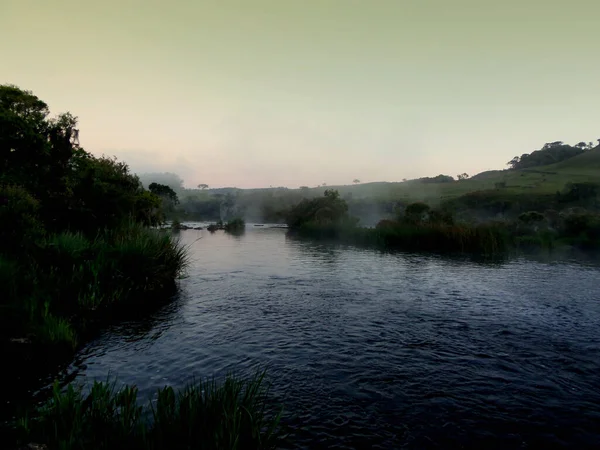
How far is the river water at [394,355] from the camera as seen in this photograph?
9.95 meters

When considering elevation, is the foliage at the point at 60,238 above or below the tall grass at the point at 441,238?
above

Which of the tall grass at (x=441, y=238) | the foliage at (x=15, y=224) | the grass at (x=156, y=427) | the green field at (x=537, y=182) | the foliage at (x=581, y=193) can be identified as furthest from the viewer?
the green field at (x=537, y=182)

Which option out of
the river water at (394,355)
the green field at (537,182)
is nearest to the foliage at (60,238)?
the river water at (394,355)

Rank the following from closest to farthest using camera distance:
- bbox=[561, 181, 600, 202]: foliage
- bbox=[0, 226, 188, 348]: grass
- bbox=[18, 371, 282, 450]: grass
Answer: bbox=[18, 371, 282, 450]: grass < bbox=[0, 226, 188, 348]: grass < bbox=[561, 181, 600, 202]: foliage

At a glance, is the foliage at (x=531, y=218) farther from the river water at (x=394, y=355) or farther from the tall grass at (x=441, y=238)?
the river water at (x=394, y=355)

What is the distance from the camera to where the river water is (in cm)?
995

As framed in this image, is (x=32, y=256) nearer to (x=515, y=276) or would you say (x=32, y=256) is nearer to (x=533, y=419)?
(x=533, y=419)

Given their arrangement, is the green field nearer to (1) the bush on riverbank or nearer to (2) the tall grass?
(1) the bush on riverbank

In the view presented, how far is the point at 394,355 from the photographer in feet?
48.7

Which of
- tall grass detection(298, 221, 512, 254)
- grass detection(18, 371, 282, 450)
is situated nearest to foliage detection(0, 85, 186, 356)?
grass detection(18, 371, 282, 450)

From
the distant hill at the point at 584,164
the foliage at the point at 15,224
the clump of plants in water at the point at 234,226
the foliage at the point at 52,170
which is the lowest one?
the clump of plants in water at the point at 234,226

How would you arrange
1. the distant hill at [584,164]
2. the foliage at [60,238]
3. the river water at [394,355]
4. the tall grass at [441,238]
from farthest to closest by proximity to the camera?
the distant hill at [584,164], the tall grass at [441,238], the foliage at [60,238], the river water at [394,355]

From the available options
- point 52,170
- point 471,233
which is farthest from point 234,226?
point 52,170

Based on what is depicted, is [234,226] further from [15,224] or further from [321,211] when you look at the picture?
[15,224]
